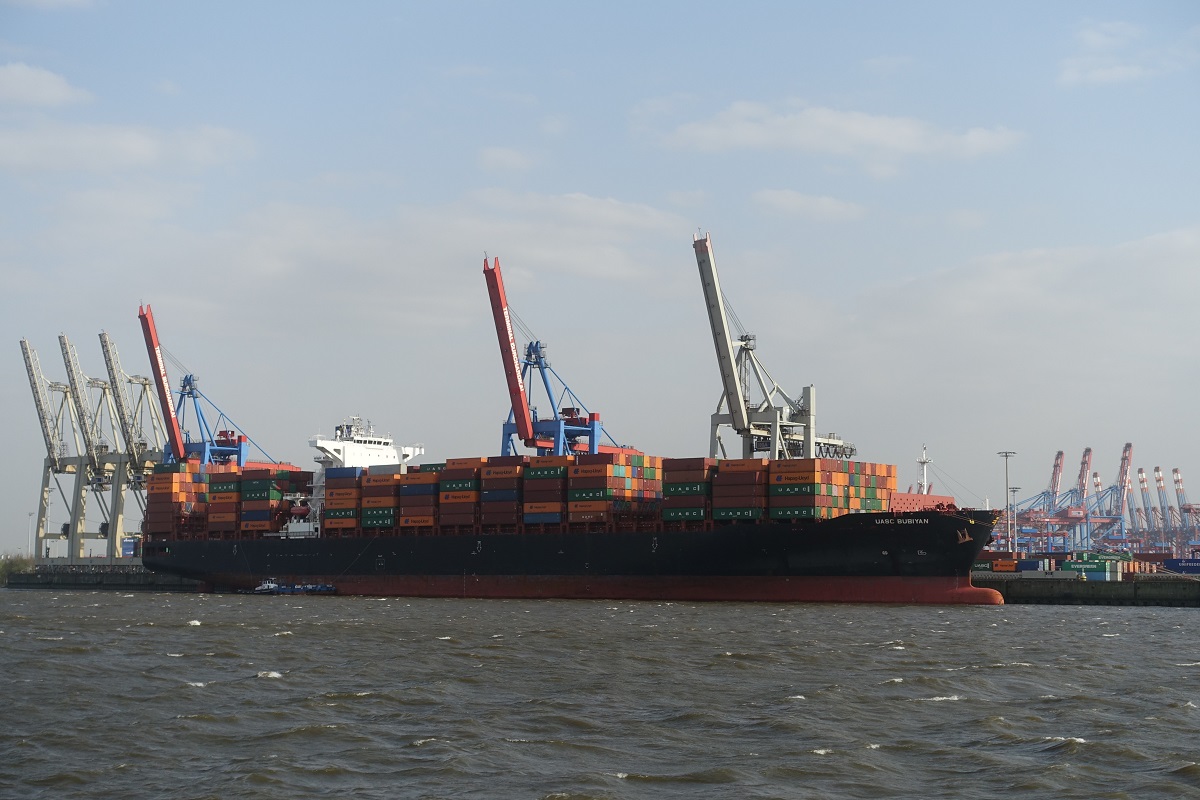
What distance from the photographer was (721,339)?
67.6m

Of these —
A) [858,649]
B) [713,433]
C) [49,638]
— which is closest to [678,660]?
[858,649]

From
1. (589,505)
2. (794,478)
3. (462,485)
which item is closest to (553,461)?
(589,505)

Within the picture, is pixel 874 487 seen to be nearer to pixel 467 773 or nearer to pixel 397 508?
pixel 397 508

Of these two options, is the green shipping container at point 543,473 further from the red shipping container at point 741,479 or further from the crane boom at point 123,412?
the crane boom at point 123,412

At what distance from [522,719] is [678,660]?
9.61 metres

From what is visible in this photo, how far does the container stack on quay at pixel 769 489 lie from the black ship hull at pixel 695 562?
0.89 meters

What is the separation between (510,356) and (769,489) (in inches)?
784

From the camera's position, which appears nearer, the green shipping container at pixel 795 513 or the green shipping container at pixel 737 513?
the green shipping container at pixel 795 513

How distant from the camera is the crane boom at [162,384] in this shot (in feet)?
304

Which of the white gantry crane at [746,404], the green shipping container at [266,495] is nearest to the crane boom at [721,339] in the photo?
the white gantry crane at [746,404]

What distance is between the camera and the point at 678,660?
32.7 meters

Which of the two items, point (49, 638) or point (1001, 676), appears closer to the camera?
point (1001, 676)

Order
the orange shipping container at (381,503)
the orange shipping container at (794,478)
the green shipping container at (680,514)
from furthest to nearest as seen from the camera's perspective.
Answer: the orange shipping container at (381,503) → the green shipping container at (680,514) → the orange shipping container at (794,478)

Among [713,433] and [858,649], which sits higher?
[713,433]
